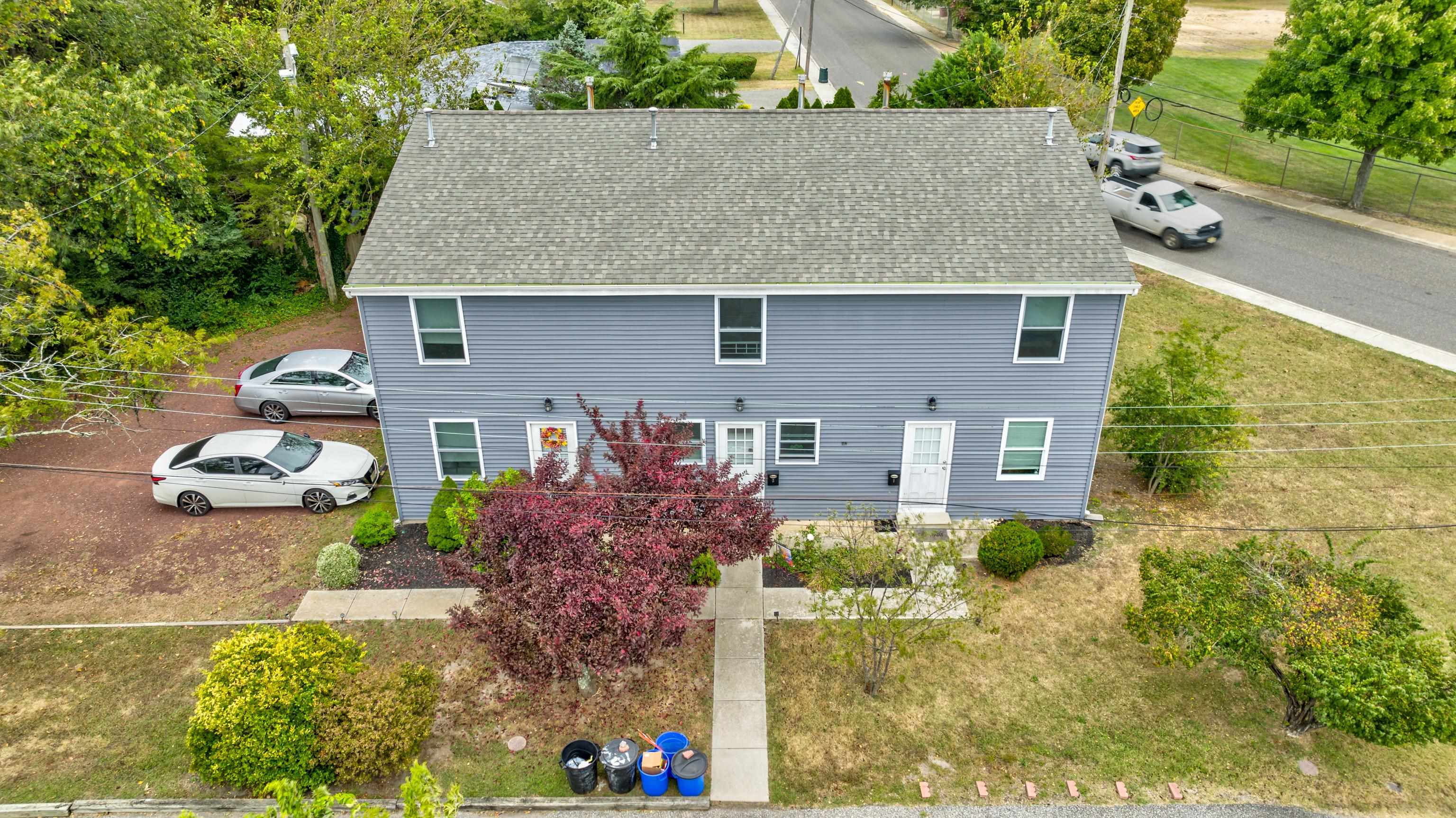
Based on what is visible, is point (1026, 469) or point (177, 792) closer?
point (177, 792)

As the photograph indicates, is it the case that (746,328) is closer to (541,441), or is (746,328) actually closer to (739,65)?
(541,441)

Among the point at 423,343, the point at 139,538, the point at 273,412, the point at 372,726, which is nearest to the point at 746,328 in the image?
the point at 423,343

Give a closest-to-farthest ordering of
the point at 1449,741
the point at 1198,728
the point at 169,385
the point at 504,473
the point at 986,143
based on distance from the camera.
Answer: the point at 1449,741
the point at 1198,728
the point at 504,473
the point at 986,143
the point at 169,385

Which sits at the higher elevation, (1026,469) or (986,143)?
(986,143)

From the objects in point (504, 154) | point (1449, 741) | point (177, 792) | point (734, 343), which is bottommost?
point (177, 792)

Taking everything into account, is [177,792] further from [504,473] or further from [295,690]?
[504,473]

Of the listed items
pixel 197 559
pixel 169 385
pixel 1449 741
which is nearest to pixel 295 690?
pixel 197 559

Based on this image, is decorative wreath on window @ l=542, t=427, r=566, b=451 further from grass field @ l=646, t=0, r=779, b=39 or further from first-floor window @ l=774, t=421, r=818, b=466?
grass field @ l=646, t=0, r=779, b=39
